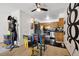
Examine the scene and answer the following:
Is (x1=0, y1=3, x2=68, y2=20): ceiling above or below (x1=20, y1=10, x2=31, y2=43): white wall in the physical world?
above

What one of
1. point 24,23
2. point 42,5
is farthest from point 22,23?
point 42,5

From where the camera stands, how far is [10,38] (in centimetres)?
183

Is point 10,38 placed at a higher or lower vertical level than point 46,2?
lower

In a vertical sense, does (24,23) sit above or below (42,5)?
below

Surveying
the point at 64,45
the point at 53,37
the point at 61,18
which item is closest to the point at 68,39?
the point at 64,45

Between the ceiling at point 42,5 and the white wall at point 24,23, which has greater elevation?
the ceiling at point 42,5

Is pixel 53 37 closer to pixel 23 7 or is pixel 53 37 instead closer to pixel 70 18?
pixel 70 18

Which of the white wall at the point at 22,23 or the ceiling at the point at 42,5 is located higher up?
the ceiling at the point at 42,5

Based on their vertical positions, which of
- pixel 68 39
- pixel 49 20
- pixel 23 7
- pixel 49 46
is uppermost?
pixel 23 7

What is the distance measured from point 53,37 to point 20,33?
56 centimetres

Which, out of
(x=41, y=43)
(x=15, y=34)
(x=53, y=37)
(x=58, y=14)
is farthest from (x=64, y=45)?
(x=15, y=34)

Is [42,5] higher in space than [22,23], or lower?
higher

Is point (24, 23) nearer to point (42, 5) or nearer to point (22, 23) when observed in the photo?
point (22, 23)

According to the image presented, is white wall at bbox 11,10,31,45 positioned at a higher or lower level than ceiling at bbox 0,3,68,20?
lower
